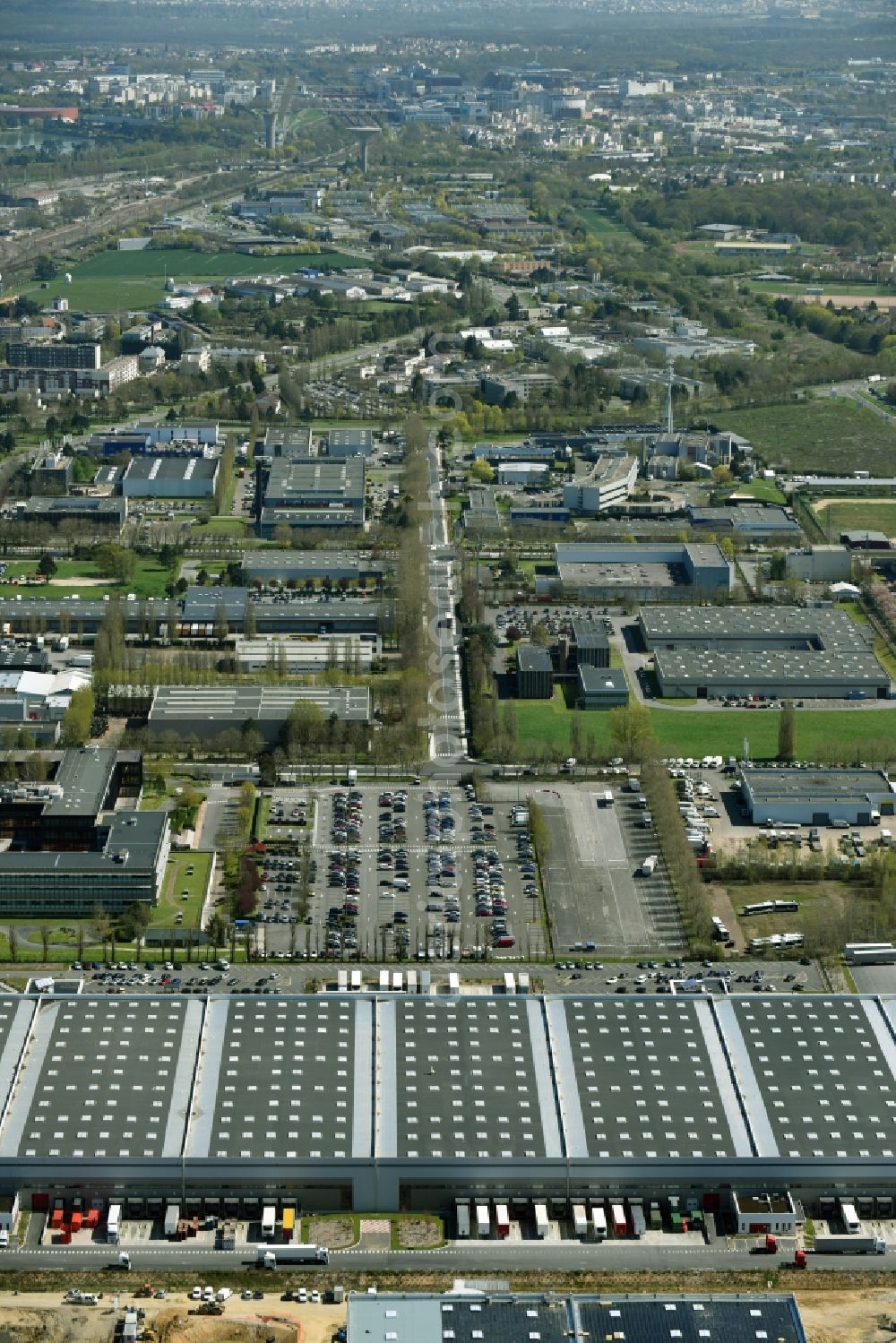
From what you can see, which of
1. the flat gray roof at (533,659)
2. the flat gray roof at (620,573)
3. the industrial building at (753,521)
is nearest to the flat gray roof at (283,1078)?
the flat gray roof at (533,659)

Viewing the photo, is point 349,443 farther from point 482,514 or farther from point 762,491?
point 762,491

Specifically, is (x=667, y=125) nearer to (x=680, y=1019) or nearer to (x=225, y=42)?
(x=225, y=42)

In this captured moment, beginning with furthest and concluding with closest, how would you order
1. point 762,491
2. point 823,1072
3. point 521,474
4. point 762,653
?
point 521,474 → point 762,491 → point 762,653 → point 823,1072

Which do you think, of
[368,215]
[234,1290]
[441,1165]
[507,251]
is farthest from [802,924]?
[368,215]

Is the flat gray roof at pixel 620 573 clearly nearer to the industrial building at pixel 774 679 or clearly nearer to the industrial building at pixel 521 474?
the industrial building at pixel 774 679

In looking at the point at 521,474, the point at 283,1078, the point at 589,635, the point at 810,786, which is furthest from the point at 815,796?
the point at 521,474
